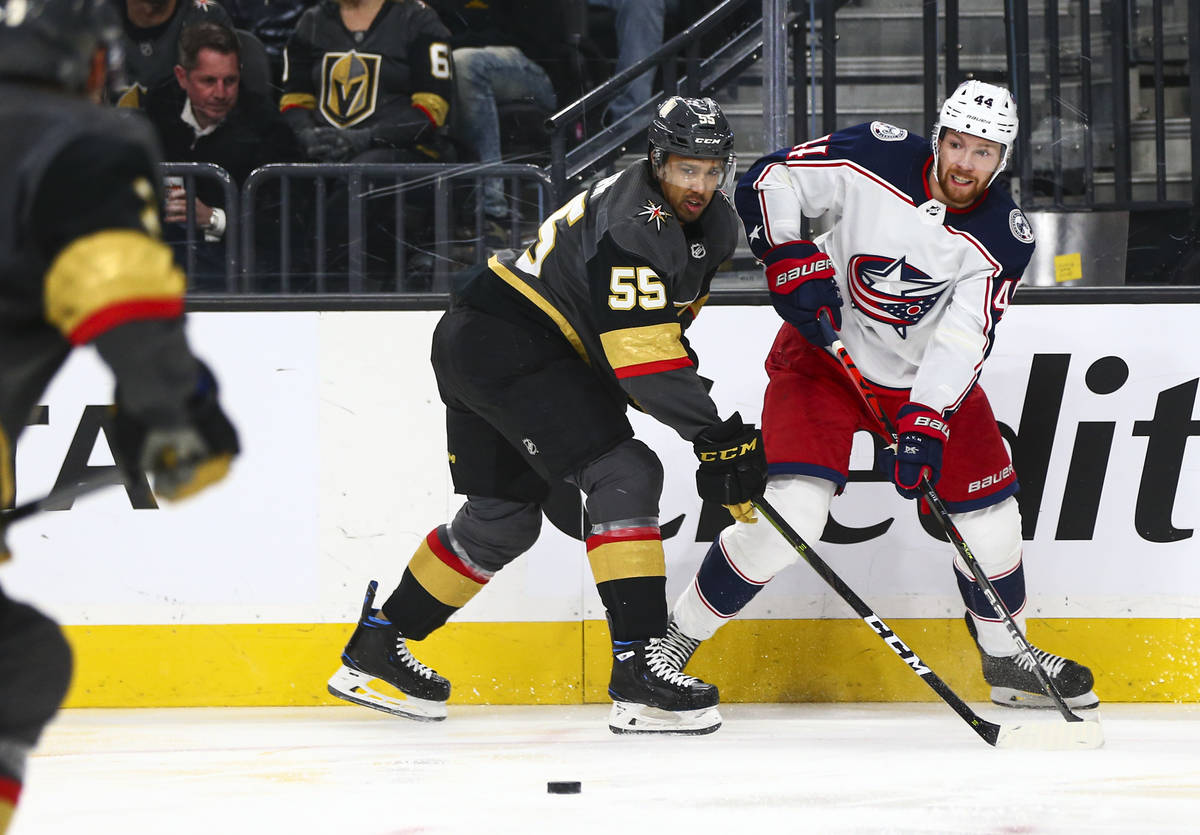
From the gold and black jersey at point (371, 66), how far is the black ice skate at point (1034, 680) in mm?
1934

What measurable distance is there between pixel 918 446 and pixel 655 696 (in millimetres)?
702

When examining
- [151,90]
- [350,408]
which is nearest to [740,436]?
[350,408]

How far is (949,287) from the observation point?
9.59 feet

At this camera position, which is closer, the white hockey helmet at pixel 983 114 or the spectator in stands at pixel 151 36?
the white hockey helmet at pixel 983 114

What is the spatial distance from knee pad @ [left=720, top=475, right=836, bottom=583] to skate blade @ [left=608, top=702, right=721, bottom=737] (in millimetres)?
315

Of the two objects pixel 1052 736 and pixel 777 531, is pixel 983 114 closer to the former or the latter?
pixel 777 531

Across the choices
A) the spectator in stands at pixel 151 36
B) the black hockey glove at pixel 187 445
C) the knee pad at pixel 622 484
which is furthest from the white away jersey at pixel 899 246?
the black hockey glove at pixel 187 445

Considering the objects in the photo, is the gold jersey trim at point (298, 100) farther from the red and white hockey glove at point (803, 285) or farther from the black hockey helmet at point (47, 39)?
the black hockey helmet at point (47, 39)

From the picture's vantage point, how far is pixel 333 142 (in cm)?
366

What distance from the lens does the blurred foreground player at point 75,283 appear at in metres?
1.26

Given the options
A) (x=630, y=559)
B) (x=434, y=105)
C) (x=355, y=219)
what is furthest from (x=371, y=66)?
(x=630, y=559)

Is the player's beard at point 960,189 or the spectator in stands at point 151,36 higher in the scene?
the spectator in stands at point 151,36

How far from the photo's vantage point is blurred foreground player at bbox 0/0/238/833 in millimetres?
1258

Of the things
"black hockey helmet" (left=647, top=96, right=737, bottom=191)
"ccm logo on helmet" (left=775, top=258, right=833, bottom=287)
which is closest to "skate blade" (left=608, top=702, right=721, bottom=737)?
"ccm logo on helmet" (left=775, top=258, right=833, bottom=287)
